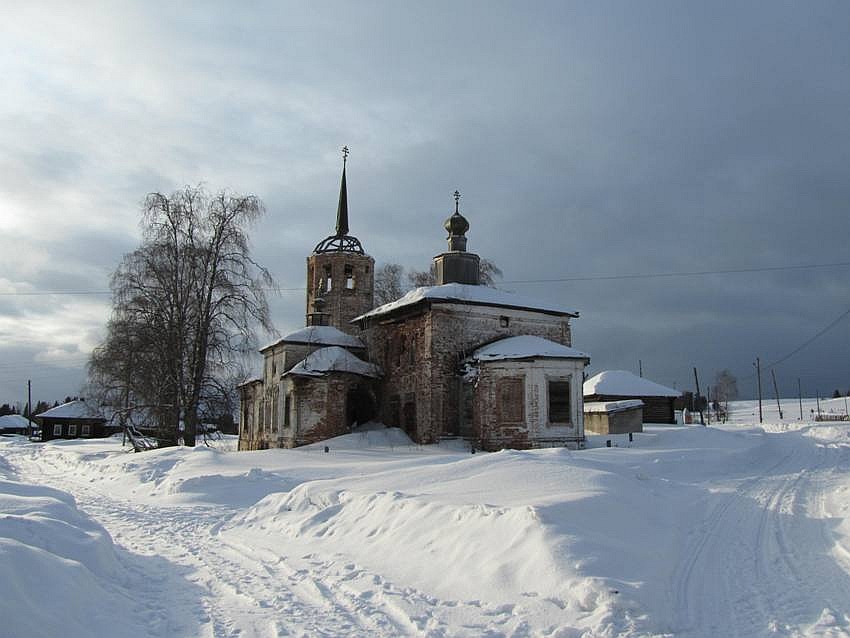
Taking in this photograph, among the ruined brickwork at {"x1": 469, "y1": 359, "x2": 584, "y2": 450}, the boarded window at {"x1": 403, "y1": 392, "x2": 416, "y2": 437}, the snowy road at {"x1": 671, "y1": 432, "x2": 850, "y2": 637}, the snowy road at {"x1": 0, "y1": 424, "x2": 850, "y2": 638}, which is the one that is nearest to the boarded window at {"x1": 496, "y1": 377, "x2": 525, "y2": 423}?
the ruined brickwork at {"x1": 469, "y1": 359, "x2": 584, "y2": 450}

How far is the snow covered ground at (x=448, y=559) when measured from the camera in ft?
18.9

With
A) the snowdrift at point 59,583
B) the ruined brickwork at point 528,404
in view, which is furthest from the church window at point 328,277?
the snowdrift at point 59,583

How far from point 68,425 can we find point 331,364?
4784 cm

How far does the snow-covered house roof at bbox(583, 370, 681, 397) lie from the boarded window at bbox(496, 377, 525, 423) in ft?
63.8

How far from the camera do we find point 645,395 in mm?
42281

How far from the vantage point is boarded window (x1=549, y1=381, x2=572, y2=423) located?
24.4 m

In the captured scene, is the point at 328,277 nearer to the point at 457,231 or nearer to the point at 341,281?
the point at 341,281

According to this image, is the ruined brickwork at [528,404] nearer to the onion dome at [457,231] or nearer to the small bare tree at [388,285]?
the onion dome at [457,231]

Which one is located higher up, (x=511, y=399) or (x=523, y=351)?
(x=523, y=351)

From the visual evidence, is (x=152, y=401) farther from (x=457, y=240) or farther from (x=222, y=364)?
(x=457, y=240)

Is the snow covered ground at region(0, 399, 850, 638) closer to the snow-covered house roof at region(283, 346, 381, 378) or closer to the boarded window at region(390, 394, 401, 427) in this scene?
the snow-covered house roof at region(283, 346, 381, 378)

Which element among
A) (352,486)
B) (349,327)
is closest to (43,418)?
(349,327)

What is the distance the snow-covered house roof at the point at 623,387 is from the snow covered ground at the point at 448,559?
91.5 feet

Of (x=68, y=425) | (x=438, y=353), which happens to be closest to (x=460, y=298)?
(x=438, y=353)
